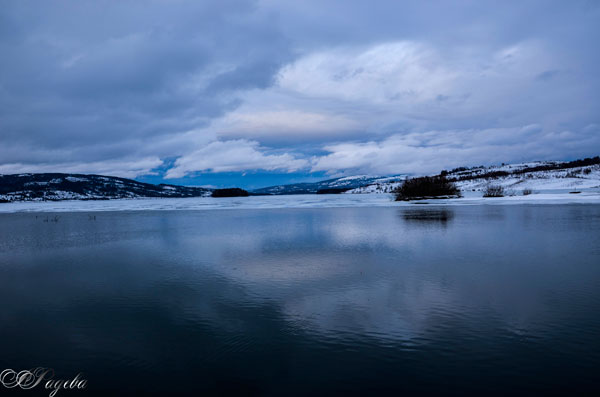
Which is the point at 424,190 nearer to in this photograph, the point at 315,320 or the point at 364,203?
the point at 364,203

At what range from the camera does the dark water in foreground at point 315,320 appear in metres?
7.45

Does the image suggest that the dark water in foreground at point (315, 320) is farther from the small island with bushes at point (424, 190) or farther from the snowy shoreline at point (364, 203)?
the small island with bushes at point (424, 190)

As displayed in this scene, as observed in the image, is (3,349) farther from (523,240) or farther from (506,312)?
(523,240)

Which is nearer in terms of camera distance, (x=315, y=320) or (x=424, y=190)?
(x=315, y=320)

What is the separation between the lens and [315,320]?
10.5m

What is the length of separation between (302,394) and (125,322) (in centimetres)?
645

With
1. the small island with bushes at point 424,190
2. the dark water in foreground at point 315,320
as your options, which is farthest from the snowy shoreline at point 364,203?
the dark water in foreground at point 315,320

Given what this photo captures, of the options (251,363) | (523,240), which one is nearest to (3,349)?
(251,363)

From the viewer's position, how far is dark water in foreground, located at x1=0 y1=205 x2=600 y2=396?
7.45 m

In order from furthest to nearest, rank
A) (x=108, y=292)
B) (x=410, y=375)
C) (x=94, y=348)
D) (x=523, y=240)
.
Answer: (x=523, y=240), (x=108, y=292), (x=94, y=348), (x=410, y=375)

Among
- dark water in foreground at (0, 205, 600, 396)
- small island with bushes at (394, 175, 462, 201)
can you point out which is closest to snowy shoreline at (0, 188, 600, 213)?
small island with bushes at (394, 175, 462, 201)

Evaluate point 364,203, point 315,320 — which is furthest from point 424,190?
point 315,320

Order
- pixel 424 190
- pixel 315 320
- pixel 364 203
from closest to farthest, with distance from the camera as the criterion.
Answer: pixel 315 320 < pixel 364 203 < pixel 424 190

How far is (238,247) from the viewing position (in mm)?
23688
